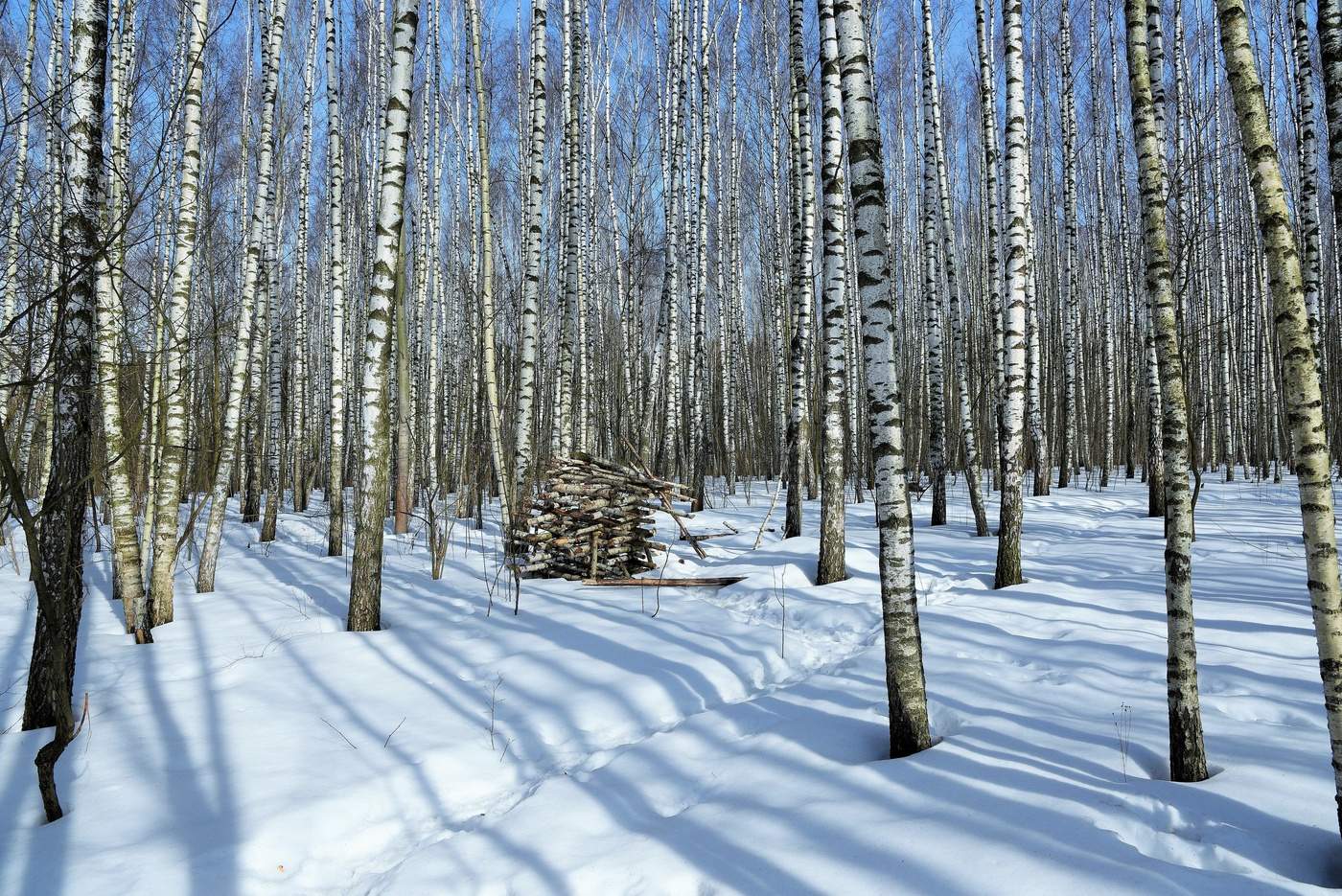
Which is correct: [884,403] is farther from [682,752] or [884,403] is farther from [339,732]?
[339,732]

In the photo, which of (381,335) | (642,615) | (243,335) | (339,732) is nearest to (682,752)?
(339,732)

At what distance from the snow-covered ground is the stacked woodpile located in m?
1.48

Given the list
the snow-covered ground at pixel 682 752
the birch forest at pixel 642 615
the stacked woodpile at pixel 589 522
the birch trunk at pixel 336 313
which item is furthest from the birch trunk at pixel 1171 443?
the birch trunk at pixel 336 313

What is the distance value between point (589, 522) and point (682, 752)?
4.50 m

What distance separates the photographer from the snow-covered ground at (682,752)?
244cm

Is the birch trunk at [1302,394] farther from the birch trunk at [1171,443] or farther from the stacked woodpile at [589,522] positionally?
the stacked woodpile at [589,522]

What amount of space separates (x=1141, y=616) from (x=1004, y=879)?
147 inches

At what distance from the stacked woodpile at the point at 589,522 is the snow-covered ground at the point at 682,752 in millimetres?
1479

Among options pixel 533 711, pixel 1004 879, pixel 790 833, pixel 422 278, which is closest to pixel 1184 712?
pixel 1004 879

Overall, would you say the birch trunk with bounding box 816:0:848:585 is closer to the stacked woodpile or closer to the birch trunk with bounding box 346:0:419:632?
the stacked woodpile

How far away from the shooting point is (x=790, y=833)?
263 centimetres

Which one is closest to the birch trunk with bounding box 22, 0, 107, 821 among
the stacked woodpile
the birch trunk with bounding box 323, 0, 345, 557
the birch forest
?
the birch forest

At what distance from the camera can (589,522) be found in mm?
7871

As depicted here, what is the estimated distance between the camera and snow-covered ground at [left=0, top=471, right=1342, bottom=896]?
8.00ft
